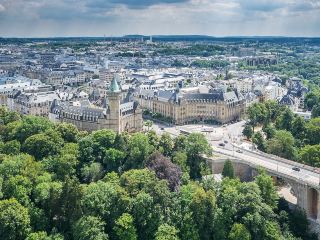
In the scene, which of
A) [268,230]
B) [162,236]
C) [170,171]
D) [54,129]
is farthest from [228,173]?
[54,129]

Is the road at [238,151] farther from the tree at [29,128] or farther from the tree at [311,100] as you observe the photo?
the tree at [311,100]

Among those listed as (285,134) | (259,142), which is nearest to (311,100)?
(259,142)

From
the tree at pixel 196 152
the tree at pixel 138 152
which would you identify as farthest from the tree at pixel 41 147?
the tree at pixel 196 152

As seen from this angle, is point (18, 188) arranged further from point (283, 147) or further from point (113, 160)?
point (283, 147)

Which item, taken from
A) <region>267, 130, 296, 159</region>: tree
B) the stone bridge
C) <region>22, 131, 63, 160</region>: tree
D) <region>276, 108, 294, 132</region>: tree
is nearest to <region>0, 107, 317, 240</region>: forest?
the stone bridge

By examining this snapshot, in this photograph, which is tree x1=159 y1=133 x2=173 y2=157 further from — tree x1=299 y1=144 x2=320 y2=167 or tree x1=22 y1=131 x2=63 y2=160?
tree x1=299 y1=144 x2=320 y2=167
